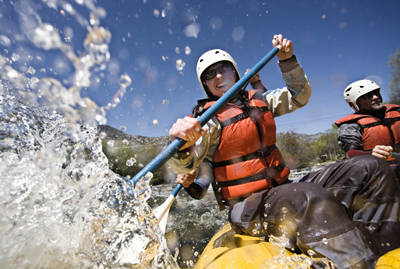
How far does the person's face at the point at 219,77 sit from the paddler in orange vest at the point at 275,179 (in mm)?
14

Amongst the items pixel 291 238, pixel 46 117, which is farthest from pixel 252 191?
pixel 46 117

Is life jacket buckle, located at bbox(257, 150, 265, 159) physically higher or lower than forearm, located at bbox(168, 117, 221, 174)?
lower

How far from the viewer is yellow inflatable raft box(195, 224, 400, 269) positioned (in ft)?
4.13

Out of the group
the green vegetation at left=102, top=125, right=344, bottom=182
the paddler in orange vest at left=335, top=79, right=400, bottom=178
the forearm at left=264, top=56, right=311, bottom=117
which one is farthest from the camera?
the green vegetation at left=102, top=125, right=344, bottom=182

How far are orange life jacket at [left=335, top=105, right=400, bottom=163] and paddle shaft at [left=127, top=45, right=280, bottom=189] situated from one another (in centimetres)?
308

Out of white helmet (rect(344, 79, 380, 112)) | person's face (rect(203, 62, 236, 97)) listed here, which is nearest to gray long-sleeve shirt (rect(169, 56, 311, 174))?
person's face (rect(203, 62, 236, 97))

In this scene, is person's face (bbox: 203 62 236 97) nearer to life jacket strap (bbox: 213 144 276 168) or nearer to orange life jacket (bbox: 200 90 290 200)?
orange life jacket (bbox: 200 90 290 200)

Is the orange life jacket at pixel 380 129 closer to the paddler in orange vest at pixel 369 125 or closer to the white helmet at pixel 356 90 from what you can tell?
the paddler in orange vest at pixel 369 125

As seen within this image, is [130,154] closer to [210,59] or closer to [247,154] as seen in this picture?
[210,59]

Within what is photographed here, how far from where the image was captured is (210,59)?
8.80ft

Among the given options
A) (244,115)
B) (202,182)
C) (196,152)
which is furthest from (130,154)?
(244,115)

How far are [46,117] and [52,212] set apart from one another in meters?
1.72

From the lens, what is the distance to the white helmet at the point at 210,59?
104 inches

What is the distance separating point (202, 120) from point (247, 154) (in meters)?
0.74
